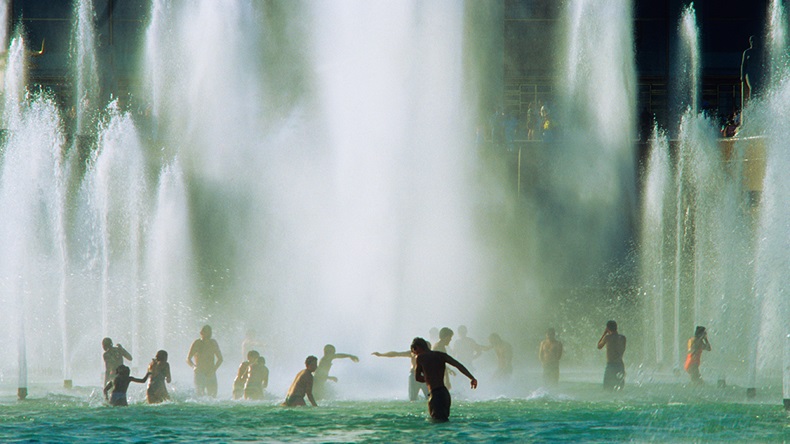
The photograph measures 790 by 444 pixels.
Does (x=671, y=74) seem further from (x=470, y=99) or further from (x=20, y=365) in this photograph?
(x=20, y=365)

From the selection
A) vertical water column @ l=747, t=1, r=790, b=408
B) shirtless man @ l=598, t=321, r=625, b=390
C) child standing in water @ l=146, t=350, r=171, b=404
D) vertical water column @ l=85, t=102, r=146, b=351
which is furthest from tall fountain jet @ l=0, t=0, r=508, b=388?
vertical water column @ l=747, t=1, r=790, b=408

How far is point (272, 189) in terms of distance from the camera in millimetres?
28688

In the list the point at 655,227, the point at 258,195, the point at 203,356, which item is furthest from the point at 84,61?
the point at 203,356

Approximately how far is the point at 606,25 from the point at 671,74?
4.59 m

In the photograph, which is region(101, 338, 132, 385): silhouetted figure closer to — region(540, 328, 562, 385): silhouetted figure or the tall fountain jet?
the tall fountain jet

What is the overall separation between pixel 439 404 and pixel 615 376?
645 cm

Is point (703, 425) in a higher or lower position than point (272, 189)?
lower

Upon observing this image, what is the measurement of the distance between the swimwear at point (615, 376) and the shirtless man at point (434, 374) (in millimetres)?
6305

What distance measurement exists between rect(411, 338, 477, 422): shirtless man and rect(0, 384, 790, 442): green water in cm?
27

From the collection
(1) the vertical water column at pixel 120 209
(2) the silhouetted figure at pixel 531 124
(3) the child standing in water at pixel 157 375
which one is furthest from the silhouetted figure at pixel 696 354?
(1) the vertical water column at pixel 120 209

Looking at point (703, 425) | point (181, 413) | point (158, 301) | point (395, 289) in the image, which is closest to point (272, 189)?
point (158, 301)

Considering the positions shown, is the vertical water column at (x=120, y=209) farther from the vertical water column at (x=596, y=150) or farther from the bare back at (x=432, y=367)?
the bare back at (x=432, y=367)

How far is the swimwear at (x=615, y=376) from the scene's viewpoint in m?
18.3

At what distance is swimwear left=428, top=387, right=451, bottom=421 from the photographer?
1262cm
